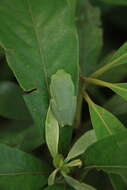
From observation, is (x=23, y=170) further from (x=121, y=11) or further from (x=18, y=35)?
(x=121, y=11)

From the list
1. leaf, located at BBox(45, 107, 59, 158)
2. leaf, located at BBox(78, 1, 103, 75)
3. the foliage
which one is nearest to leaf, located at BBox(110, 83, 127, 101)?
the foliage

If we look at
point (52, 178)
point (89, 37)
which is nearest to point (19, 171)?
point (52, 178)

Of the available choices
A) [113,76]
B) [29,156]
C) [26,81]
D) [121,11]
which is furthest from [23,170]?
[121,11]

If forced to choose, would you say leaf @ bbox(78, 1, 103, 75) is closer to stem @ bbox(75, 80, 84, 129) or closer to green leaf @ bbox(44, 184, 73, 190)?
stem @ bbox(75, 80, 84, 129)

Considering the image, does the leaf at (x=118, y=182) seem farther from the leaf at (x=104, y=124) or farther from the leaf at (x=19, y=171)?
the leaf at (x=19, y=171)

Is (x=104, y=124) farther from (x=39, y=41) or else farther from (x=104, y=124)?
(x=39, y=41)
